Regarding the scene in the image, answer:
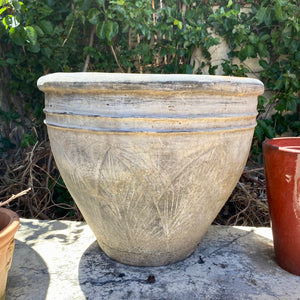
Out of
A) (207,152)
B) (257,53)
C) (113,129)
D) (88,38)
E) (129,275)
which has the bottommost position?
(129,275)

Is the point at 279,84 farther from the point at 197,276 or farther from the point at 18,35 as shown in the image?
the point at 18,35

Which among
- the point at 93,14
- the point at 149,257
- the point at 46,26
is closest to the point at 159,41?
the point at 93,14

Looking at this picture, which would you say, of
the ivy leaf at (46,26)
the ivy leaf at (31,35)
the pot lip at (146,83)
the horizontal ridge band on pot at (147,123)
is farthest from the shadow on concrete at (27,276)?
the ivy leaf at (46,26)

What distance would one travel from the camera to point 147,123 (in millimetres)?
979

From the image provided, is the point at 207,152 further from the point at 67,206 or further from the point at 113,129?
the point at 67,206

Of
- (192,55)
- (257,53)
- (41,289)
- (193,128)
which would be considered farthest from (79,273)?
(257,53)

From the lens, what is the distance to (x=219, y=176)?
3.72ft

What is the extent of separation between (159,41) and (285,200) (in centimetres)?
165

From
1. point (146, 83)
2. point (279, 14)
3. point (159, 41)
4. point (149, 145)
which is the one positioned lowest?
point (149, 145)

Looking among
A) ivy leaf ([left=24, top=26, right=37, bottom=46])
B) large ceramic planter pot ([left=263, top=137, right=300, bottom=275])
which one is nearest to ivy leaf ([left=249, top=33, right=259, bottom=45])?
large ceramic planter pot ([left=263, top=137, right=300, bottom=275])

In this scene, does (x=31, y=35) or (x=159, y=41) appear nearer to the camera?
(x=31, y=35)

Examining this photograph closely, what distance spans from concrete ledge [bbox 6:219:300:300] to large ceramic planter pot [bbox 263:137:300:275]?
0.26ft

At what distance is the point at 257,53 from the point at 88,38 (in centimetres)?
134

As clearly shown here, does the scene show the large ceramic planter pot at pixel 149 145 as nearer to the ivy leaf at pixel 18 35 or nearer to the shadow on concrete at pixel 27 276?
the shadow on concrete at pixel 27 276
